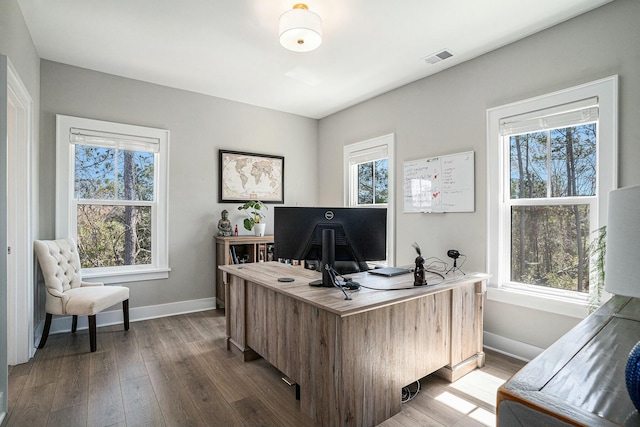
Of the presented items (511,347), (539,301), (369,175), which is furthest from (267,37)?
(511,347)

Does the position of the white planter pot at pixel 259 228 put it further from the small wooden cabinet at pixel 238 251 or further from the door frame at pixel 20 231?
the door frame at pixel 20 231

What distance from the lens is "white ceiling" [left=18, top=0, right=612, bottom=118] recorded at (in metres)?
2.32

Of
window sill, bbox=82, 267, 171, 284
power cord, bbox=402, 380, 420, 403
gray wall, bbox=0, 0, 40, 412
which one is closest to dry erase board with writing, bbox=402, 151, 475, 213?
power cord, bbox=402, 380, 420, 403

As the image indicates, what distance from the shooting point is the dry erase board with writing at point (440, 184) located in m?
3.07

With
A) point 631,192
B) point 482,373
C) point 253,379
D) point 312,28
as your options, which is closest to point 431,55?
point 312,28

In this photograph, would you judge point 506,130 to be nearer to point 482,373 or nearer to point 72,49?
point 482,373

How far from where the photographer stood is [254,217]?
4.43 meters

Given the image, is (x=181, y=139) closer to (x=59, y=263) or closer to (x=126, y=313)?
(x=59, y=263)

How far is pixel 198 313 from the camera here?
391cm

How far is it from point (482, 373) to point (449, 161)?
1915 mm

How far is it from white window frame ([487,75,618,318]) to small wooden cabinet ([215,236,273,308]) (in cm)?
260

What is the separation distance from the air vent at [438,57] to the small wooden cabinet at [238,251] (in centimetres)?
272

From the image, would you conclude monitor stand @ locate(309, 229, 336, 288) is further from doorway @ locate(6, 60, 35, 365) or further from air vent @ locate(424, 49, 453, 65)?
doorway @ locate(6, 60, 35, 365)

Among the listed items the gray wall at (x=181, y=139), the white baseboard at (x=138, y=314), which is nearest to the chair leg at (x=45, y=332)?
the white baseboard at (x=138, y=314)
